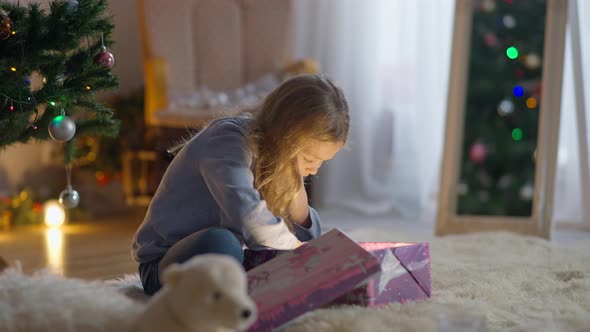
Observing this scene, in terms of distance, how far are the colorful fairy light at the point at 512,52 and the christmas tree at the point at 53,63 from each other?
4.56 feet

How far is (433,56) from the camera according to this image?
298cm

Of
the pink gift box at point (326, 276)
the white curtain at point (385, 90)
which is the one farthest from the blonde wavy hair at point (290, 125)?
the white curtain at point (385, 90)

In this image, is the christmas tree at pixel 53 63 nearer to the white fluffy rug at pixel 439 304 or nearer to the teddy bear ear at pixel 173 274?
the white fluffy rug at pixel 439 304

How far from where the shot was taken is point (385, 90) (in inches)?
123

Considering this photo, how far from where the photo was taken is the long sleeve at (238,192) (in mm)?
1211

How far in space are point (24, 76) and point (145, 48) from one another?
4.65 ft

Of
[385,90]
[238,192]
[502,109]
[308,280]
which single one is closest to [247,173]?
[238,192]

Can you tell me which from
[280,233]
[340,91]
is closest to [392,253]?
[280,233]

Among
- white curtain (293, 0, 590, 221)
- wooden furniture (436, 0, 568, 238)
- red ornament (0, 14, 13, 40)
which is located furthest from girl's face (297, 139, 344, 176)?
white curtain (293, 0, 590, 221)

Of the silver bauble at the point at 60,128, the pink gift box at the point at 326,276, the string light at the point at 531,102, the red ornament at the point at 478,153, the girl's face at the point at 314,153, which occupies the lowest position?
the pink gift box at the point at 326,276

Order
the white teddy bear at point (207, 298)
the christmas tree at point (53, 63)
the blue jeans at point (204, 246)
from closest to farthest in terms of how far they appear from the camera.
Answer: the white teddy bear at point (207, 298) < the blue jeans at point (204, 246) < the christmas tree at point (53, 63)

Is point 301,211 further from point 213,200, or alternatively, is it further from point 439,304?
point 439,304

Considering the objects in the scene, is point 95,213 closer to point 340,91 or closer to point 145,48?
point 145,48

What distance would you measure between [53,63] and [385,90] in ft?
6.24
